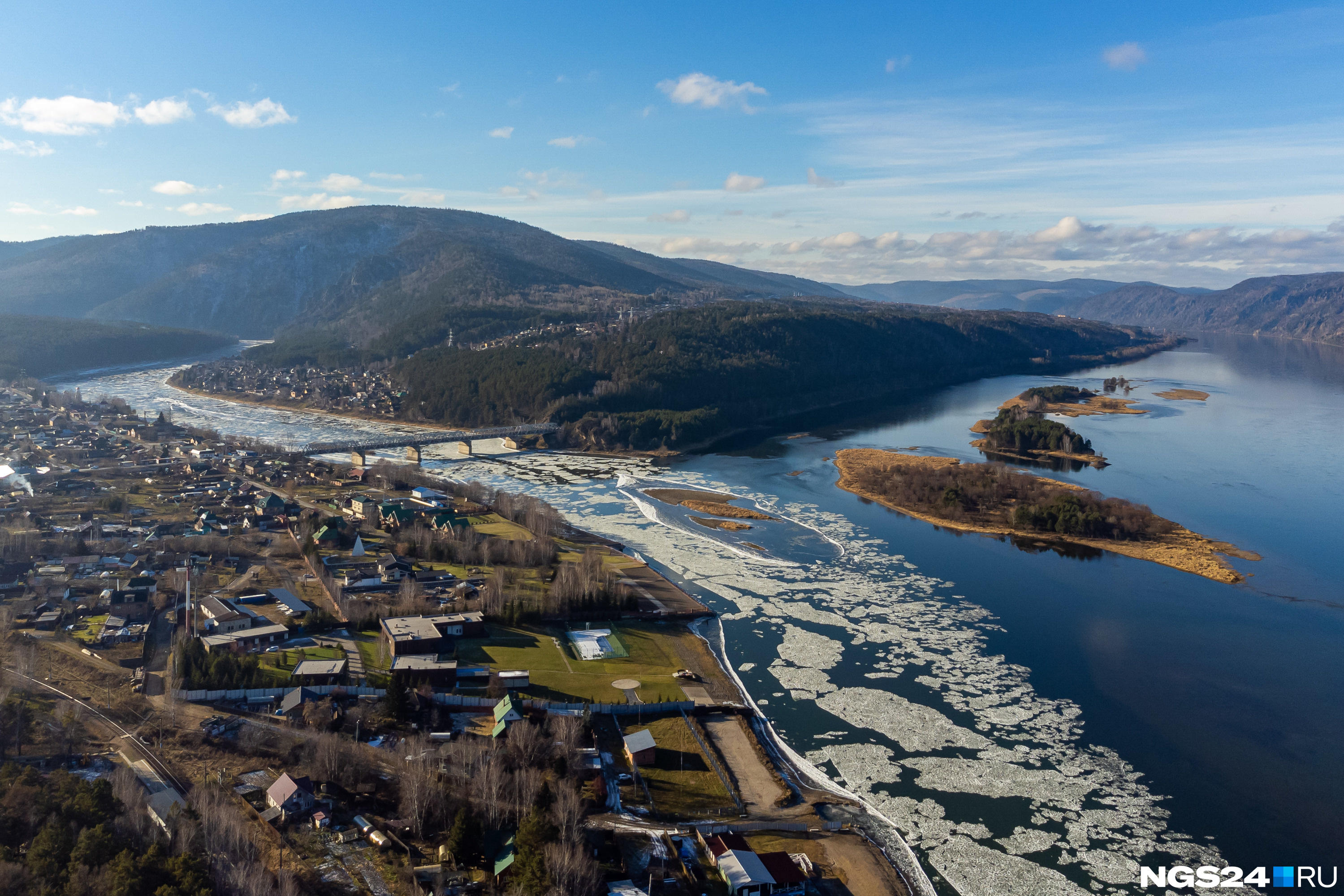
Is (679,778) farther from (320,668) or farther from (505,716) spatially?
(320,668)

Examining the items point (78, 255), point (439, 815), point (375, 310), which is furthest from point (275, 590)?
point (78, 255)

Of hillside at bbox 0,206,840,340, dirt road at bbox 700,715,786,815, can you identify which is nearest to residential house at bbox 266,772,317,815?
dirt road at bbox 700,715,786,815

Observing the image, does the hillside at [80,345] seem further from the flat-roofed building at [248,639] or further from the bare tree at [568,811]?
the bare tree at [568,811]

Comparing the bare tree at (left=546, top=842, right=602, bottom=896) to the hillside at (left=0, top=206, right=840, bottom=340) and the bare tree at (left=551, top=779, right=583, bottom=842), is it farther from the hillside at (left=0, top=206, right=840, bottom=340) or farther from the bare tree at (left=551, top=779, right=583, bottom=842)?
the hillside at (left=0, top=206, right=840, bottom=340)

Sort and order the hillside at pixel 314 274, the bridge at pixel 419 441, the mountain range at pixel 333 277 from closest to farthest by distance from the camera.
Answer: the bridge at pixel 419 441
the mountain range at pixel 333 277
the hillside at pixel 314 274

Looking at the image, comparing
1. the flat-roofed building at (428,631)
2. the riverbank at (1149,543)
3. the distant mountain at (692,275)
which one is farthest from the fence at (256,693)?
the distant mountain at (692,275)

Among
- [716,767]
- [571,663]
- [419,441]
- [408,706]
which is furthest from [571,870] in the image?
[419,441]
